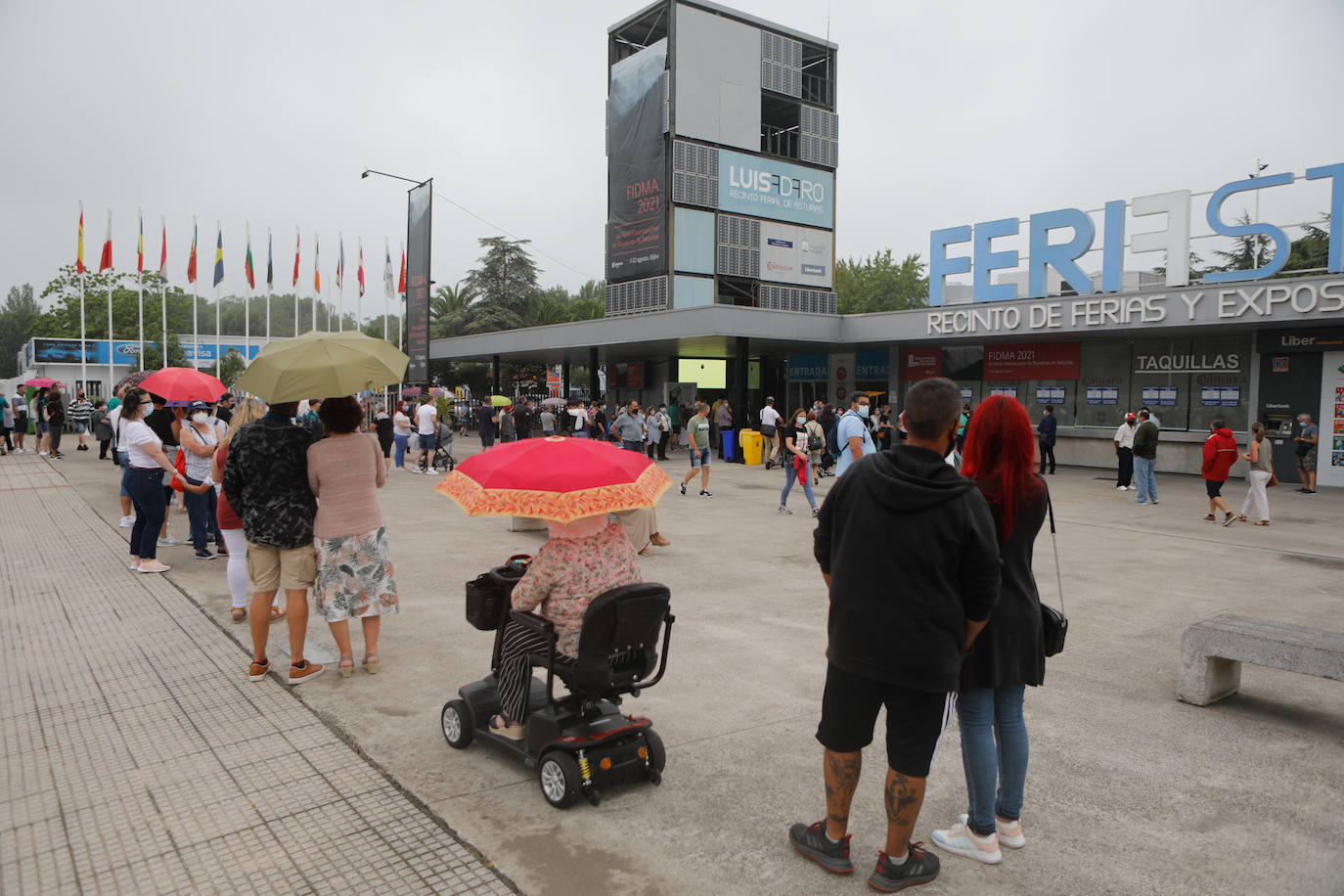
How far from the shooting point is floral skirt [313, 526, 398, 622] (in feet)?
15.9

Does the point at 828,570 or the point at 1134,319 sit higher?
the point at 1134,319

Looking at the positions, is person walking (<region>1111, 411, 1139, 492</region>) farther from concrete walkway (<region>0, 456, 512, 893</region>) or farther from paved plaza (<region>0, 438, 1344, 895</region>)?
concrete walkway (<region>0, 456, 512, 893</region>)

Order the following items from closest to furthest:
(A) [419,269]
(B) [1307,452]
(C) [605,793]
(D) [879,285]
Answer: (C) [605,793] → (B) [1307,452] → (A) [419,269] → (D) [879,285]

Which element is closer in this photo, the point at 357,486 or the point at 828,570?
the point at 828,570

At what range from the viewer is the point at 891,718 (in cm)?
284

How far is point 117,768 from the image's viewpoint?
3832 millimetres

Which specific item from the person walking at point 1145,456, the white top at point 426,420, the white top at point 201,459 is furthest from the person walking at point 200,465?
the person walking at point 1145,456

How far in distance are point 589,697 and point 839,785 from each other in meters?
1.13

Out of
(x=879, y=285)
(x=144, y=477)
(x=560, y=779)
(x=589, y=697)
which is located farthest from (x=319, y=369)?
(x=879, y=285)

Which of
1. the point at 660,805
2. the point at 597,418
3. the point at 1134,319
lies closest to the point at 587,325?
the point at 597,418

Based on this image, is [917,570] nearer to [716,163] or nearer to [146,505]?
[146,505]

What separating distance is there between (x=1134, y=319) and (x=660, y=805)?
57.4 ft

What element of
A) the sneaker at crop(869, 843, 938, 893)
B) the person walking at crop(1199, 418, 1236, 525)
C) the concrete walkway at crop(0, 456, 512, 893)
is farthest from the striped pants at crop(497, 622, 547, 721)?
the person walking at crop(1199, 418, 1236, 525)

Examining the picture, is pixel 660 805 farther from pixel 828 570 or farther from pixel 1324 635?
pixel 1324 635
